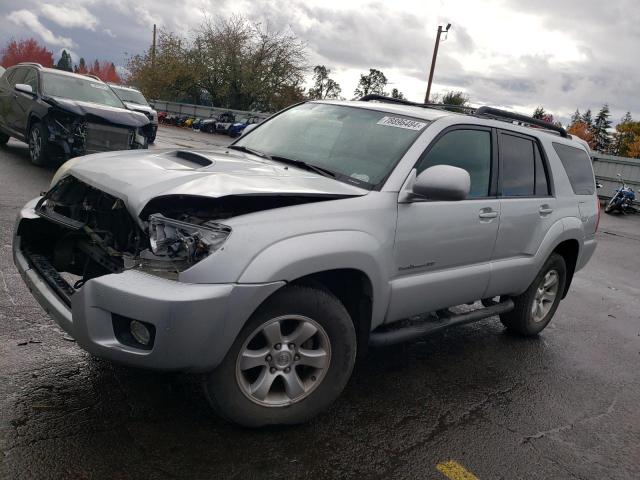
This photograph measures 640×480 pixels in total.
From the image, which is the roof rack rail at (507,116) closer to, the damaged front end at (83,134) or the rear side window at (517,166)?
the rear side window at (517,166)

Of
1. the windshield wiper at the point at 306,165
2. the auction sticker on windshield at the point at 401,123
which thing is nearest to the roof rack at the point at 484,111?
the auction sticker on windshield at the point at 401,123

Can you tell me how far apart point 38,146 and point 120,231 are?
7.78 meters

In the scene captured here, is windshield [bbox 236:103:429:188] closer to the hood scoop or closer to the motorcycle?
the hood scoop

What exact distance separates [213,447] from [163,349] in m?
0.63

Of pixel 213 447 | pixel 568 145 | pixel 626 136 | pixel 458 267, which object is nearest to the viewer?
pixel 213 447

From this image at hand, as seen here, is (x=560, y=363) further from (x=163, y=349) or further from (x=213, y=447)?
(x=163, y=349)

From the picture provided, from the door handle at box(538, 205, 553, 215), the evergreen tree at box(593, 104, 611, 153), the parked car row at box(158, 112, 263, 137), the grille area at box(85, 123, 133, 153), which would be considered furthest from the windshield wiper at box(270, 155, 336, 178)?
the evergreen tree at box(593, 104, 611, 153)

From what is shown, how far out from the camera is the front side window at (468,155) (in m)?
→ 3.69

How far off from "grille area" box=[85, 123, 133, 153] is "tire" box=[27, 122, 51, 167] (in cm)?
87

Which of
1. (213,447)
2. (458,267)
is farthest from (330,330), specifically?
(458,267)

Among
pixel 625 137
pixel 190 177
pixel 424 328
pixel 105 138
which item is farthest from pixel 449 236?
pixel 625 137

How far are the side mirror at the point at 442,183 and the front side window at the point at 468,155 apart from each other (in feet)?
0.97

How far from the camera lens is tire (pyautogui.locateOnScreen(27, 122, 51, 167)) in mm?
9516

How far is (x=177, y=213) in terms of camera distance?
284 cm
